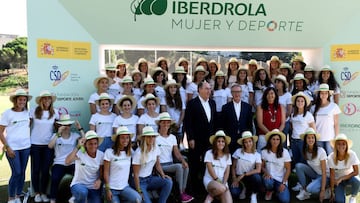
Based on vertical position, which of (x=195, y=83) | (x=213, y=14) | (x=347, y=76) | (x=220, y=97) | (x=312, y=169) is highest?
(x=213, y=14)

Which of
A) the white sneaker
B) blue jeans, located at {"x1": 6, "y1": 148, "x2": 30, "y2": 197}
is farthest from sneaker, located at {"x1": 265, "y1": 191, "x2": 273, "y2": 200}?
blue jeans, located at {"x1": 6, "y1": 148, "x2": 30, "y2": 197}

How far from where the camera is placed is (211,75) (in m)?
6.52

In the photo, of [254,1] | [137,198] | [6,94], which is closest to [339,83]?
[254,1]

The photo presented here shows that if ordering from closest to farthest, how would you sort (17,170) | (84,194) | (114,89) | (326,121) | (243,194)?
1. (84,194)
2. (17,170)
3. (243,194)
4. (326,121)
5. (114,89)

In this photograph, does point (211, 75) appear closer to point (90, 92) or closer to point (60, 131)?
point (90, 92)

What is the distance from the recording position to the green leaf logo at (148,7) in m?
6.17

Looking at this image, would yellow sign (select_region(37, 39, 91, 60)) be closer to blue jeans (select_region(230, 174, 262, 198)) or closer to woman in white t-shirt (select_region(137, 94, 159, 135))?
woman in white t-shirt (select_region(137, 94, 159, 135))

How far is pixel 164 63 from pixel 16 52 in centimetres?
2855

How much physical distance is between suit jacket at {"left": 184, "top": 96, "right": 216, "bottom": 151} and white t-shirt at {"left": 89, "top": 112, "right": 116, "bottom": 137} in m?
1.15

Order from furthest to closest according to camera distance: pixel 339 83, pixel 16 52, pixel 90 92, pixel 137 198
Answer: pixel 16 52
pixel 339 83
pixel 90 92
pixel 137 198

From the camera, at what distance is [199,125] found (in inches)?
218

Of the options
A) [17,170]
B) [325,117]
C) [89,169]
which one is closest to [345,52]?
[325,117]

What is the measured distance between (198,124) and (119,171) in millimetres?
1472

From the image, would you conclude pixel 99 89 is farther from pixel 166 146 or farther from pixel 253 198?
pixel 253 198
